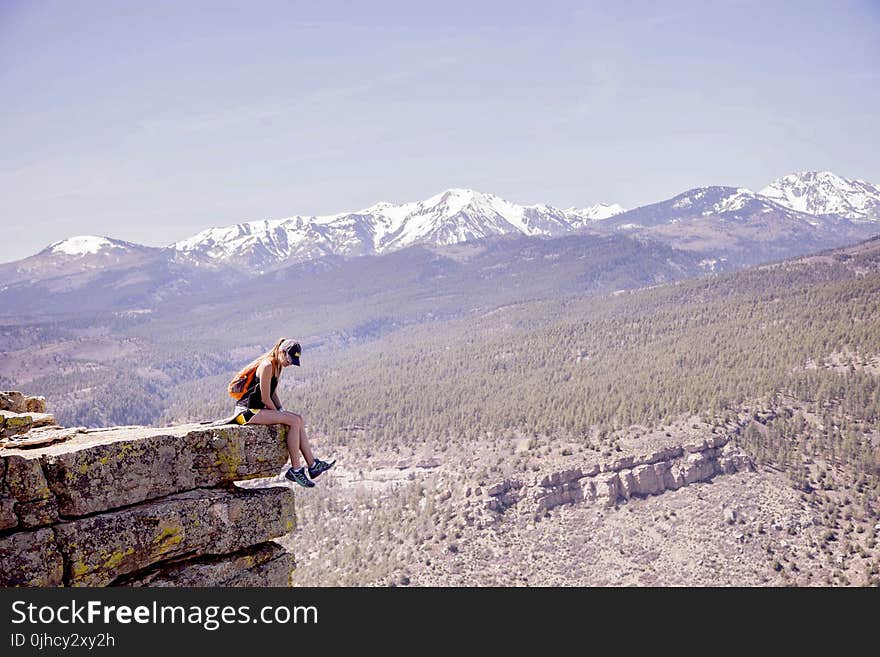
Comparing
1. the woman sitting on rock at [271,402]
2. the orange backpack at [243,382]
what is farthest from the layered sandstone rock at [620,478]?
the orange backpack at [243,382]

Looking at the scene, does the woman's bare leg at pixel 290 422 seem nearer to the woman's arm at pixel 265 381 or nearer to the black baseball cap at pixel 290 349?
the woman's arm at pixel 265 381

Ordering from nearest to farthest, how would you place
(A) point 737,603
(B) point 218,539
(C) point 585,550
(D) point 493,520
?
(A) point 737,603 → (B) point 218,539 → (C) point 585,550 → (D) point 493,520

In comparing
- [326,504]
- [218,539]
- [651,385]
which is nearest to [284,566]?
[218,539]

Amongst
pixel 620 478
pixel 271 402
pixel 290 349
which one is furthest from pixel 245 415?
pixel 620 478

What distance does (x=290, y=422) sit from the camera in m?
18.8

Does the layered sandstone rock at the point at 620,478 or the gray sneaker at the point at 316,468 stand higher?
the gray sneaker at the point at 316,468

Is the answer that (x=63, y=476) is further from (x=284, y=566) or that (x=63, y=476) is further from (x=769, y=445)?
(x=769, y=445)

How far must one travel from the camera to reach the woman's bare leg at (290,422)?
18469mm

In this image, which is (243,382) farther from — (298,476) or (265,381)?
(298,476)

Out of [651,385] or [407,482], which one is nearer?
[407,482]

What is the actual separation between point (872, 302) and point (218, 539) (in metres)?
192

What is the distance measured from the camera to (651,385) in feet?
479

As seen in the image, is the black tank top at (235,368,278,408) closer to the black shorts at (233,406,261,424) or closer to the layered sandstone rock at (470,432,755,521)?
the black shorts at (233,406,261,424)

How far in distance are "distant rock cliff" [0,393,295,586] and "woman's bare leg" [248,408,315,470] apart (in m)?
0.22
